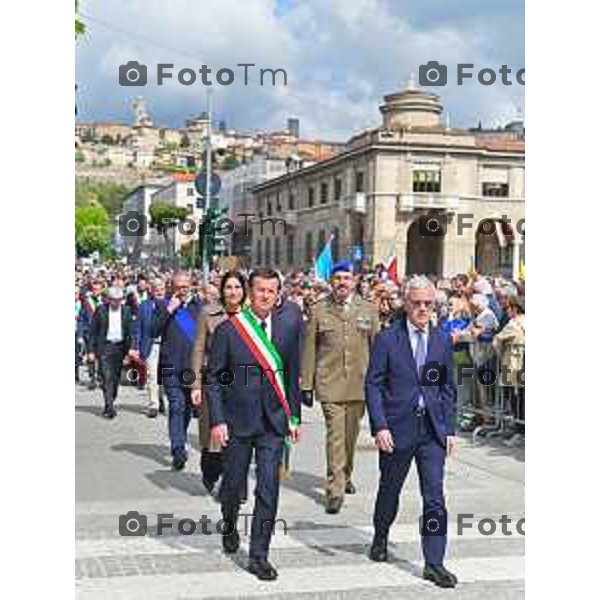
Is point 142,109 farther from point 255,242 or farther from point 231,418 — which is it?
point 255,242

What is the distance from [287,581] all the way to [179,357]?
461 cm

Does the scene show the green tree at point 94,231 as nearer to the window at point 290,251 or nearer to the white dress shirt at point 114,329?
the window at point 290,251

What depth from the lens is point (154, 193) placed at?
93.4 feet

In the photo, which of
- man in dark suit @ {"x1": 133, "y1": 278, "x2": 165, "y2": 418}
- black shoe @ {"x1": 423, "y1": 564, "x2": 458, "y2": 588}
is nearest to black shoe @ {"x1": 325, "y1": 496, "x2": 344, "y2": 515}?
black shoe @ {"x1": 423, "y1": 564, "x2": 458, "y2": 588}

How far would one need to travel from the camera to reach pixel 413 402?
24.3 feet

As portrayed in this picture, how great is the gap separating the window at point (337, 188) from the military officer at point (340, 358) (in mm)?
24954

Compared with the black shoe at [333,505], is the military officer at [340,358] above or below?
above

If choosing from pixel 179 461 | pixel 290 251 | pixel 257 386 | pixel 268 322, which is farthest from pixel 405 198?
pixel 257 386

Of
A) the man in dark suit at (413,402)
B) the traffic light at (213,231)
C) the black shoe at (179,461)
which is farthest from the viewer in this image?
the traffic light at (213,231)

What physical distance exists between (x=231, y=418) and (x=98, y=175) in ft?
178

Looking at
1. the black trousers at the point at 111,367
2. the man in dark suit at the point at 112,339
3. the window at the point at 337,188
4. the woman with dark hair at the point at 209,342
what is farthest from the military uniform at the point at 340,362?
the window at the point at 337,188

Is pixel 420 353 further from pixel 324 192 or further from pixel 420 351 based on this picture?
pixel 324 192

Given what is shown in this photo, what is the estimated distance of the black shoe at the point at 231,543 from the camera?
25.8 ft
